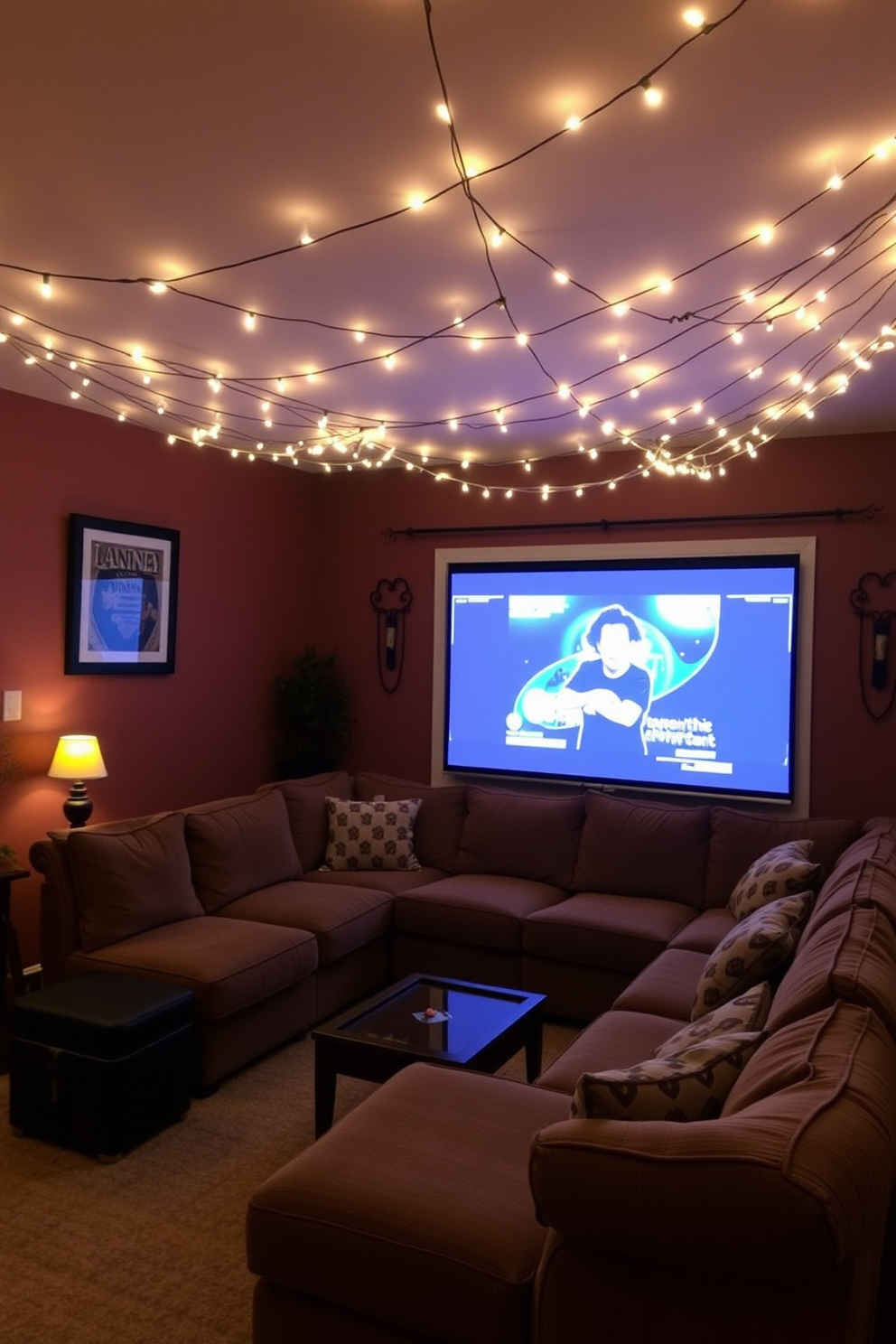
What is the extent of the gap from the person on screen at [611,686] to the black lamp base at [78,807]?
256 centimetres

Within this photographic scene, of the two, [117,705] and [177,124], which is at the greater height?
[177,124]

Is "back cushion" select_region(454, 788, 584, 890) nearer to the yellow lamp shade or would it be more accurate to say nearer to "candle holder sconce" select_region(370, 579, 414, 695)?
"candle holder sconce" select_region(370, 579, 414, 695)

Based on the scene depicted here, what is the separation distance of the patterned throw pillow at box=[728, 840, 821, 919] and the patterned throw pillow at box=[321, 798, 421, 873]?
170 centimetres

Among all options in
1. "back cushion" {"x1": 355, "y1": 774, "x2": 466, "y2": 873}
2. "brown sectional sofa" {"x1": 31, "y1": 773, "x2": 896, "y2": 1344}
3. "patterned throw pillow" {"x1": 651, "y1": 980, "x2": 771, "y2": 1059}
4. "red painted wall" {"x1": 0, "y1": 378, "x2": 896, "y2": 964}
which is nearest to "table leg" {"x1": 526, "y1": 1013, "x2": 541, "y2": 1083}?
"brown sectional sofa" {"x1": 31, "y1": 773, "x2": 896, "y2": 1344}

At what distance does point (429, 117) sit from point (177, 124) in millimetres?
572

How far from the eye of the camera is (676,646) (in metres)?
5.19

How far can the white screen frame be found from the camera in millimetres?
4906

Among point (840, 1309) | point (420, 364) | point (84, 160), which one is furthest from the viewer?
point (420, 364)

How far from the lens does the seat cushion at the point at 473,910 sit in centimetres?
434

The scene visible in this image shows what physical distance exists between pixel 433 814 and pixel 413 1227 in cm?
335

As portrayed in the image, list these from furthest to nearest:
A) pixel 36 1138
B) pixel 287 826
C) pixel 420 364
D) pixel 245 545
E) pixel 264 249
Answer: pixel 245 545 → pixel 287 826 → pixel 420 364 → pixel 36 1138 → pixel 264 249

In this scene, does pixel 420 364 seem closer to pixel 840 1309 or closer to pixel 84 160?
pixel 84 160

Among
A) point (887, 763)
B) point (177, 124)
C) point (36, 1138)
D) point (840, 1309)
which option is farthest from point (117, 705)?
point (840, 1309)

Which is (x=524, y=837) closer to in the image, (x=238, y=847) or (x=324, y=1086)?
(x=238, y=847)
